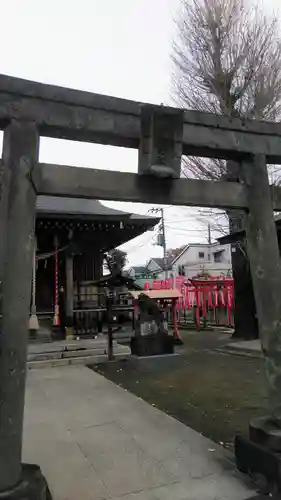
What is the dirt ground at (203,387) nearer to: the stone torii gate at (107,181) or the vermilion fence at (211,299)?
the stone torii gate at (107,181)

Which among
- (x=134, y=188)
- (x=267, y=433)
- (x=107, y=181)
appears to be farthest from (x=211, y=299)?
(x=107, y=181)

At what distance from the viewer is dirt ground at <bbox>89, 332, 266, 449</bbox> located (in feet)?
16.5

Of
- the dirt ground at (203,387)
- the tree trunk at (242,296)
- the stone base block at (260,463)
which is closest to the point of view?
Result: the stone base block at (260,463)

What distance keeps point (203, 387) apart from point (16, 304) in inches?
198

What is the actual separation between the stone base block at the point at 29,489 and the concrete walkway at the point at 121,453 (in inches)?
15.5

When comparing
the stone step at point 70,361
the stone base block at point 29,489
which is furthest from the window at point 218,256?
the stone base block at point 29,489

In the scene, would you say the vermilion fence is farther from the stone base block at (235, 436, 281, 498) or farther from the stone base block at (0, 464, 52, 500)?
the stone base block at (0, 464, 52, 500)

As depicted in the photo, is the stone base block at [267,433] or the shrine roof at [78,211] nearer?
the stone base block at [267,433]

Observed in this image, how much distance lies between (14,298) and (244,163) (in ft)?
8.31

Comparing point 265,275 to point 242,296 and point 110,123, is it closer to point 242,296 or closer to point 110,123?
point 110,123

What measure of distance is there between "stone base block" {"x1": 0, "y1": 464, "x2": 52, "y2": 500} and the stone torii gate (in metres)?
0.01

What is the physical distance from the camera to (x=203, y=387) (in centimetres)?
693

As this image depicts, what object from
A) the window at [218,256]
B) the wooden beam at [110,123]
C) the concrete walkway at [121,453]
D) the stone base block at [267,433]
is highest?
the window at [218,256]

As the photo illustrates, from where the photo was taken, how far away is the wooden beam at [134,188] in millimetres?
3193
